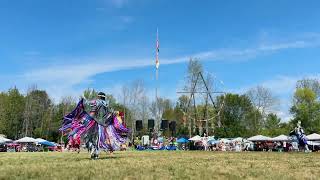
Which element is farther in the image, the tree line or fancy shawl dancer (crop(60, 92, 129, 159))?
the tree line

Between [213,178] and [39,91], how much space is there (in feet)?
294

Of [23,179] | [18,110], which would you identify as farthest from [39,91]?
[23,179]

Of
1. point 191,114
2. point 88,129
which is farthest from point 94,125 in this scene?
point 191,114

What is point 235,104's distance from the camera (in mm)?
94188

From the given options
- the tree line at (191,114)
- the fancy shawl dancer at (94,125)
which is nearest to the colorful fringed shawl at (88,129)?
the fancy shawl dancer at (94,125)

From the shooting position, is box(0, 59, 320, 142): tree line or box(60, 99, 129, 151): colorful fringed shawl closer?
box(60, 99, 129, 151): colorful fringed shawl

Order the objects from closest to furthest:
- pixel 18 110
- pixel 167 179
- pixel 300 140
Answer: pixel 167 179 < pixel 300 140 < pixel 18 110

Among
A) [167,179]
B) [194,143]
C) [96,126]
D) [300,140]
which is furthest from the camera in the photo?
[194,143]

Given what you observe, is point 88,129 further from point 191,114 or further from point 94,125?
point 191,114

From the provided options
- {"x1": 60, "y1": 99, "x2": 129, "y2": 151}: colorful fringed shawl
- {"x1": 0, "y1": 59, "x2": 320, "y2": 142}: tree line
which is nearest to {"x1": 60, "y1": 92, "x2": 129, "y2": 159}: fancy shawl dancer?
{"x1": 60, "y1": 99, "x2": 129, "y2": 151}: colorful fringed shawl

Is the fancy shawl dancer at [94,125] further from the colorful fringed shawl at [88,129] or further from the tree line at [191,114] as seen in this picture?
the tree line at [191,114]

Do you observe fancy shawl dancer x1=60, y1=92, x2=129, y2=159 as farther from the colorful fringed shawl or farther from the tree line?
the tree line

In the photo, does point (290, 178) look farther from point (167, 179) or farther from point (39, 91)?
point (39, 91)

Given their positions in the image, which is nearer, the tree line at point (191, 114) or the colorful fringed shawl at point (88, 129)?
the colorful fringed shawl at point (88, 129)
